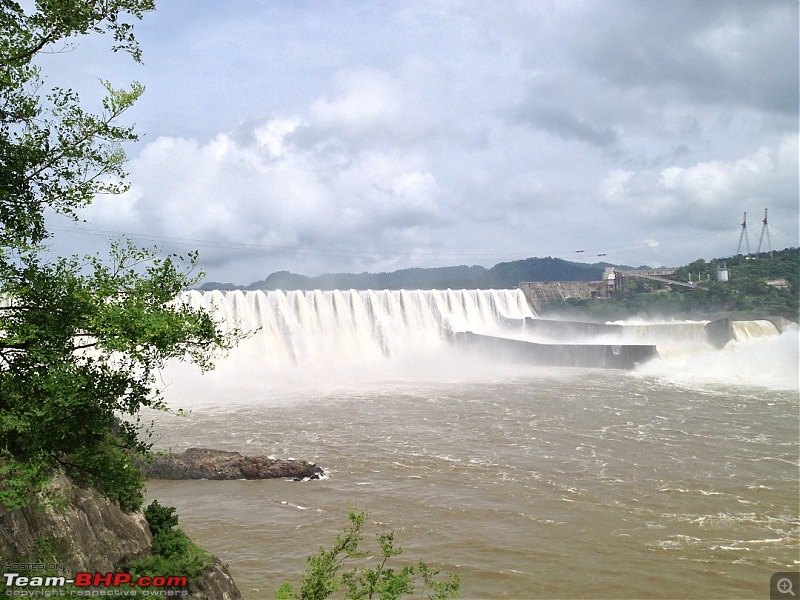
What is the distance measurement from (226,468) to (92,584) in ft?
23.9

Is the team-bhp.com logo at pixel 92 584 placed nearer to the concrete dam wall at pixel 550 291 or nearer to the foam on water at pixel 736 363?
the foam on water at pixel 736 363

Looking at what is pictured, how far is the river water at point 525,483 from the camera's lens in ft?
25.8

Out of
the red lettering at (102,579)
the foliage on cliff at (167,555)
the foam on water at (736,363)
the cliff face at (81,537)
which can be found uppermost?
the cliff face at (81,537)

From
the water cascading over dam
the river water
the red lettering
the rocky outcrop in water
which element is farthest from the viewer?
the water cascading over dam

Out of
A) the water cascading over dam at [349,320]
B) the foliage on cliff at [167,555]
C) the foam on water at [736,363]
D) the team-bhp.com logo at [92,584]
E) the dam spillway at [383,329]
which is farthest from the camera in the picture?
the water cascading over dam at [349,320]

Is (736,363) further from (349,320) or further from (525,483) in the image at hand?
(525,483)

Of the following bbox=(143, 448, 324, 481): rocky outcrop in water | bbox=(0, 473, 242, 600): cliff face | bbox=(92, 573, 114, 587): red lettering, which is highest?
bbox=(0, 473, 242, 600): cliff face

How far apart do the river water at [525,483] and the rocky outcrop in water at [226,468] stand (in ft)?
1.02

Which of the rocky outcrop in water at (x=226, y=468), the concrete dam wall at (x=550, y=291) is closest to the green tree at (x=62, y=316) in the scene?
the rocky outcrop in water at (x=226, y=468)

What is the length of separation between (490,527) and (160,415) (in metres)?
13.1

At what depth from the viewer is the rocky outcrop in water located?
11.8 metres

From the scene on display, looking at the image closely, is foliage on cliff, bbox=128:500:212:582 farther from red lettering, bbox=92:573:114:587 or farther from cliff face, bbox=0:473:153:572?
red lettering, bbox=92:573:114:587

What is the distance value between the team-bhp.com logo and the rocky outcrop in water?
6.62 m

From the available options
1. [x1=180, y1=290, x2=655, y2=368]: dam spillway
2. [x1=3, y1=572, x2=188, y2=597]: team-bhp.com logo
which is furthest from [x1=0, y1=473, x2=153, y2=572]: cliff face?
[x1=180, y1=290, x2=655, y2=368]: dam spillway
